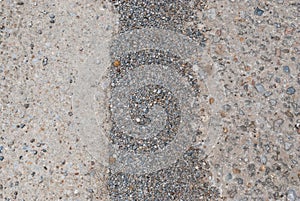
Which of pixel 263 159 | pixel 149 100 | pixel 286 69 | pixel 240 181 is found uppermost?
pixel 286 69

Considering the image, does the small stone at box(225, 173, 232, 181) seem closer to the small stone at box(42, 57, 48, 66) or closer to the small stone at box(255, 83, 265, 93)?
the small stone at box(255, 83, 265, 93)

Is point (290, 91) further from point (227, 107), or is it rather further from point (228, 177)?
point (228, 177)

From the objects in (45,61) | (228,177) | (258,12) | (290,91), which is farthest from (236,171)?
(45,61)

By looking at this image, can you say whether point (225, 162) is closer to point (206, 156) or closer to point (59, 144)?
point (206, 156)

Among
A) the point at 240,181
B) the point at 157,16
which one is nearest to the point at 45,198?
the point at 240,181

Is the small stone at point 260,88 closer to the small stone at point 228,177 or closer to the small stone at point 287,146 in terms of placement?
the small stone at point 287,146

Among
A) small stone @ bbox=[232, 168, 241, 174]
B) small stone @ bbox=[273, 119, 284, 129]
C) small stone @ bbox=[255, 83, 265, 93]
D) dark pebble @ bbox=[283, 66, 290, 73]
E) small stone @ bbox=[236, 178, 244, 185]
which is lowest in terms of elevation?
small stone @ bbox=[236, 178, 244, 185]

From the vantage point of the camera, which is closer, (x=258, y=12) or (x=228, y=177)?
(x=228, y=177)

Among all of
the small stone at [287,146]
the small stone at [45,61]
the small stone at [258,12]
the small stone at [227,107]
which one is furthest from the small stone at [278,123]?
the small stone at [45,61]

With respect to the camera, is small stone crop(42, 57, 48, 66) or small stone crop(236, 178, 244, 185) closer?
small stone crop(236, 178, 244, 185)

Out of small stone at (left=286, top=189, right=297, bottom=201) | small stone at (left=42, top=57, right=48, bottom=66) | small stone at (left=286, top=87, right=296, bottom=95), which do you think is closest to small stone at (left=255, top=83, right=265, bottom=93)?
small stone at (left=286, top=87, right=296, bottom=95)
